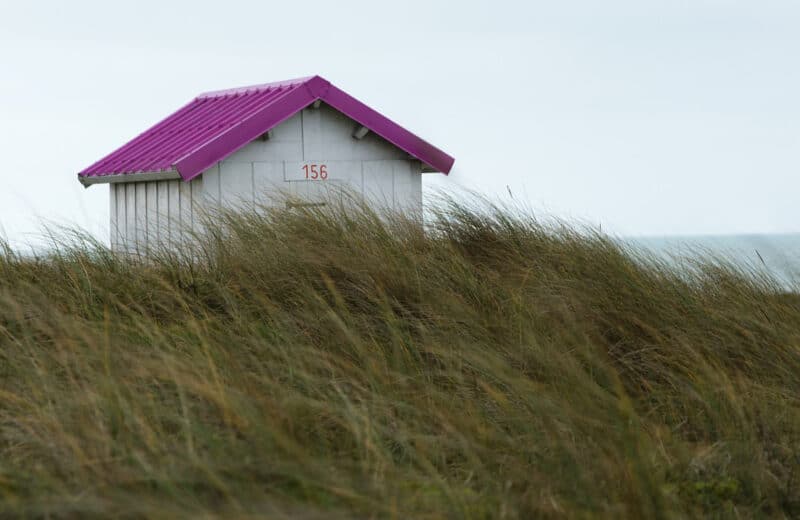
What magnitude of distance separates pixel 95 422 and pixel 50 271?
377 centimetres

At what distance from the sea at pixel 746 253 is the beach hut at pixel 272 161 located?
2.49 m

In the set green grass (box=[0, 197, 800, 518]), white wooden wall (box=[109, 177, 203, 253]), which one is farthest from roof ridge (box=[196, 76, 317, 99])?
green grass (box=[0, 197, 800, 518])

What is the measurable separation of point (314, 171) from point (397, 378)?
5010mm

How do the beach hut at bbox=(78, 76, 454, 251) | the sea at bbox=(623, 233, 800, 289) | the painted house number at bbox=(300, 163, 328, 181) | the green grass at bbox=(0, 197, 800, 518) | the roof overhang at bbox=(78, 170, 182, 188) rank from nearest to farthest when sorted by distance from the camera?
the green grass at bbox=(0, 197, 800, 518) → the sea at bbox=(623, 233, 800, 289) → the beach hut at bbox=(78, 76, 454, 251) → the roof overhang at bbox=(78, 170, 182, 188) → the painted house number at bbox=(300, 163, 328, 181)

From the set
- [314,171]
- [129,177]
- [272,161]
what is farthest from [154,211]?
[314,171]

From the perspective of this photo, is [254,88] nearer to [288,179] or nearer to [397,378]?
[288,179]

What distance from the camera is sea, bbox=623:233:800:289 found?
697cm

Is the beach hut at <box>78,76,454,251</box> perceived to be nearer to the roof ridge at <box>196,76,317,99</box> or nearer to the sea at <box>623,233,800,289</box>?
the roof ridge at <box>196,76,317,99</box>

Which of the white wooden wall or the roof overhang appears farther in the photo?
the roof overhang

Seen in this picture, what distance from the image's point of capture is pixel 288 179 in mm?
9625

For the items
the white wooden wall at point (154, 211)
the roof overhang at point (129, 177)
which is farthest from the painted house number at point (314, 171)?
the roof overhang at point (129, 177)

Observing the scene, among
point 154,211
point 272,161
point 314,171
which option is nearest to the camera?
point 272,161

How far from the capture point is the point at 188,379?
13.3ft

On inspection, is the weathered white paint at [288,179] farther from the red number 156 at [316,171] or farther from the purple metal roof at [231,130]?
the purple metal roof at [231,130]
